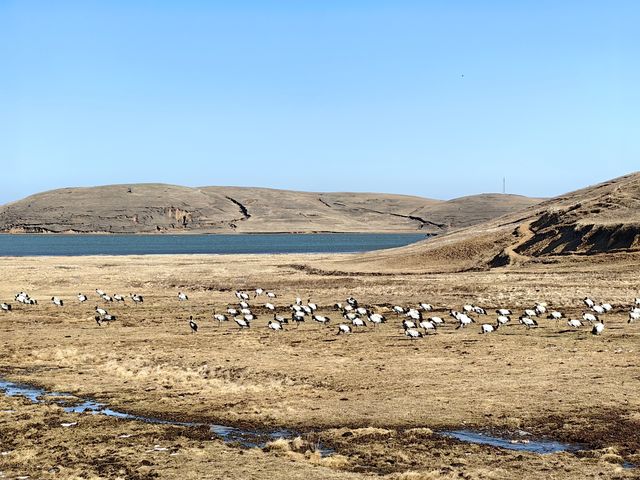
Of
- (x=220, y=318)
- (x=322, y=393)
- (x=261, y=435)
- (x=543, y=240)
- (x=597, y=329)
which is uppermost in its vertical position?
(x=543, y=240)

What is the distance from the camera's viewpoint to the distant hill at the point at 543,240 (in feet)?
205

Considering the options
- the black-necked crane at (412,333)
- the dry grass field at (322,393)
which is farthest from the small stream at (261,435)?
the black-necked crane at (412,333)

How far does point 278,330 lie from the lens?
112 feet

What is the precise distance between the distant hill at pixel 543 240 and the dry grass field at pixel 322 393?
20.6 meters

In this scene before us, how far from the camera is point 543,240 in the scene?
6881cm

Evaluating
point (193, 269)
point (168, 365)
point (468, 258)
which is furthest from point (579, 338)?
point (193, 269)

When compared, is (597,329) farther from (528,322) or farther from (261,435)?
(261,435)

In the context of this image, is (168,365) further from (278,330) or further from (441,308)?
(441,308)

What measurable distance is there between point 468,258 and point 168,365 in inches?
1930

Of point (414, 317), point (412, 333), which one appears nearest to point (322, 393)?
point (412, 333)

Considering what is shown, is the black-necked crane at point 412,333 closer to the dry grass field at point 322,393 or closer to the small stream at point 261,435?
the dry grass field at point 322,393

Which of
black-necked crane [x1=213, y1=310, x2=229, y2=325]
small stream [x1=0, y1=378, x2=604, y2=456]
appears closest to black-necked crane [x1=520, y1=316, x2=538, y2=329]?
black-necked crane [x1=213, y1=310, x2=229, y2=325]

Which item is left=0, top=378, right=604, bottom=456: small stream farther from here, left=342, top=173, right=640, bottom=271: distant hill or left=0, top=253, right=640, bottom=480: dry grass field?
left=342, top=173, right=640, bottom=271: distant hill

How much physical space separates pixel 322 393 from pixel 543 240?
5222 centimetres
